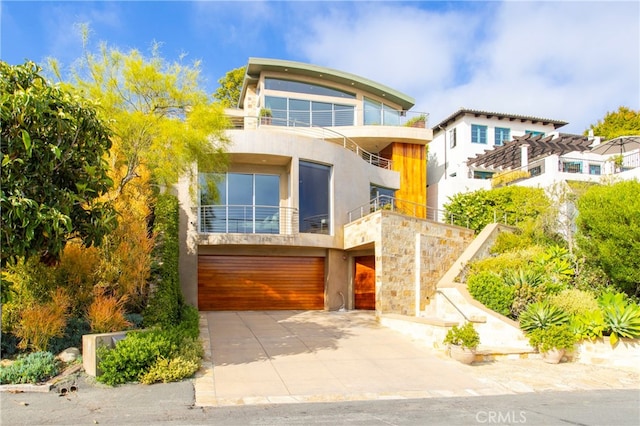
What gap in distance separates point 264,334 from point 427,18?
962cm

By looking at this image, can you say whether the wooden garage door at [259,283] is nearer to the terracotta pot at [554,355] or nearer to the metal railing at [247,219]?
the metal railing at [247,219]

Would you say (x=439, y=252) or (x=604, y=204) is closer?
(x=604, y=204)

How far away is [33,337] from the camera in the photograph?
30.1 feet

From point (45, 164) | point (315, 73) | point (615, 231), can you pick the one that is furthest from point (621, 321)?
point (315, 73)

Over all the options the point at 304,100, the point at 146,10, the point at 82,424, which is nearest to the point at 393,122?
the point at 304,100

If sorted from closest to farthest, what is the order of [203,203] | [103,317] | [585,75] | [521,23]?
[103,317] → [521,23] → [585,75] → [203,203]

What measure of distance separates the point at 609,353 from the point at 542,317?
62.0 inches

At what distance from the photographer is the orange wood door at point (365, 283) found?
19.3m

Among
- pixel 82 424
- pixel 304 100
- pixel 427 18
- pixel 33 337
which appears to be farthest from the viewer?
pixel 304 100

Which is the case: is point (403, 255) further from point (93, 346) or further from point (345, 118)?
point (345, 118)

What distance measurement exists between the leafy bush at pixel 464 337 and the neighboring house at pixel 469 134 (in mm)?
20813

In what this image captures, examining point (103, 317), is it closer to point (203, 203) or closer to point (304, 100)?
point (203, 203)

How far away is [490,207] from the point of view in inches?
874

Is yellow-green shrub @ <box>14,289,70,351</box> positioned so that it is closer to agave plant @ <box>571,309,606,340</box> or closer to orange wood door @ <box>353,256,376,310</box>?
agave plant @ <box>571,309,606,340</box>
